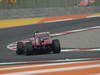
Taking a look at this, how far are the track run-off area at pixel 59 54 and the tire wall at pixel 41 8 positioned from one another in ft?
10.7

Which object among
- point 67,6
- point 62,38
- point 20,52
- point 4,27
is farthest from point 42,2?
point 20,52

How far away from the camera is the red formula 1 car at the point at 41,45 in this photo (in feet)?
40.7

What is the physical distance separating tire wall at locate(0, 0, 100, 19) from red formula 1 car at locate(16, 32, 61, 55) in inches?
617

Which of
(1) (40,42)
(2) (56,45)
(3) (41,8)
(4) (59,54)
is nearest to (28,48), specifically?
(1) (40,42)

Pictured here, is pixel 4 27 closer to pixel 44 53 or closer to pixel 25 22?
pixel 25 22

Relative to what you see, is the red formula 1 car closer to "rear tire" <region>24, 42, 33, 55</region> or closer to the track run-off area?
"rear tire" <region>24, 42, 33, 55</region>

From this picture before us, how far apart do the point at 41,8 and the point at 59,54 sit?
16895 millimetres

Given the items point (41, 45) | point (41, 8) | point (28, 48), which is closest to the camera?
point (28, 48)

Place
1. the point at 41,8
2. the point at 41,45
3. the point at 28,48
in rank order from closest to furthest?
the point at 28,48, the point at 41,45, the point at 41,8

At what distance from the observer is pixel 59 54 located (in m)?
12.4

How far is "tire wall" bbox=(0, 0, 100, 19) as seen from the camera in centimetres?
2814

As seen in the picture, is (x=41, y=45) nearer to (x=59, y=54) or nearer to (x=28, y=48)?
(x=28, y=48)

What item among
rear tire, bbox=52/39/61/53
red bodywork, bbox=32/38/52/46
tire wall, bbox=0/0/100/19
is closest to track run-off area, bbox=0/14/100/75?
rear tire, bbox=52/39/61/53

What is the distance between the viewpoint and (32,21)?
86.3 feet
